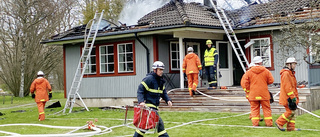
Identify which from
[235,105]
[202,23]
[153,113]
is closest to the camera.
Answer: [153,113]

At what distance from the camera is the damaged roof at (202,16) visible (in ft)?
55.9

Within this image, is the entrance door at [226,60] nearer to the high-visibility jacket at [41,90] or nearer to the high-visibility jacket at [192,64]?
the high-visibility jacket at [192,64]

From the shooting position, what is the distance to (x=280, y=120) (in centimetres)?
955

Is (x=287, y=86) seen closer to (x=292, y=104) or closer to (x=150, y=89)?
(x=292, y=104)

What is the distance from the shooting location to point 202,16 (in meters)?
18.5

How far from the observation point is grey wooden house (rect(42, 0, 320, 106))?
57.0 feet

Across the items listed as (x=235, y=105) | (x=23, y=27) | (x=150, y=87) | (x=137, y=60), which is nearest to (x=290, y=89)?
(x=150, y=87)

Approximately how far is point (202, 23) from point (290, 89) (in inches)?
326

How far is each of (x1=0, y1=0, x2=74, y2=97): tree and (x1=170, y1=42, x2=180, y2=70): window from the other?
18.8m

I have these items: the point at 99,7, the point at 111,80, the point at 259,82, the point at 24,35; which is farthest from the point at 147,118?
the point at 99,7

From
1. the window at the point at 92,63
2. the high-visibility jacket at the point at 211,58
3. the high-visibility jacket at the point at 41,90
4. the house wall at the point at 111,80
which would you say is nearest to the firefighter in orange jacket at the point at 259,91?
the high-visibility jacket at the point at 211,58

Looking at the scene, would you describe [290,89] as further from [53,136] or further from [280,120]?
[53,136]

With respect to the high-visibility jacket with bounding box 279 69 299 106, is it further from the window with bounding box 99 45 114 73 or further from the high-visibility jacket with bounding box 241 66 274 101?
the window with bounding box 99 45 114 73

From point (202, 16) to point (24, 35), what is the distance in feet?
67.2
